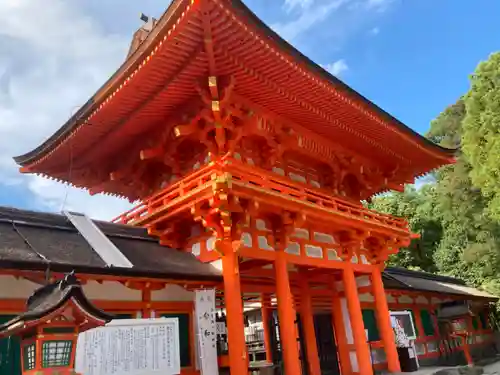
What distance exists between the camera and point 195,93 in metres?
9.57

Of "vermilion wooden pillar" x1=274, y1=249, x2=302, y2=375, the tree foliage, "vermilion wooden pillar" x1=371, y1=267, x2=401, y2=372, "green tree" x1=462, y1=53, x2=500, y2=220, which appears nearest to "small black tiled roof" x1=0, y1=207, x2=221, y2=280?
"vermilion wooden pillar" x1=274, y1=249, x2=302, y2=375

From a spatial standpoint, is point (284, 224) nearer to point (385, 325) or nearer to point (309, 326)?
point (309, 326)

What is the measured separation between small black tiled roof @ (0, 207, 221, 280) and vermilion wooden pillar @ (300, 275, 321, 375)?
471cm

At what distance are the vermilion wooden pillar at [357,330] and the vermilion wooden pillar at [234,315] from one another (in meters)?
4.52

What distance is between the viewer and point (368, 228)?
12.3 m

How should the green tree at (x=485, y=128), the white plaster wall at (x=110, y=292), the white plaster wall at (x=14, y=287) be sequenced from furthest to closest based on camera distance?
the green tree at (x=485, y=128)
the white plaster wall at (x=110, y=292)
the white plaster wall at (x=14, y=287)

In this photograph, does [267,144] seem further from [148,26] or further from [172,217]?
[148,26]

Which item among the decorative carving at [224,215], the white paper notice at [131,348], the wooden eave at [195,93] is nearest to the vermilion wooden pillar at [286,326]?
the decorative carving at [224,215]

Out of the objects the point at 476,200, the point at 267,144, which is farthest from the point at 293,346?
the point at 476,200

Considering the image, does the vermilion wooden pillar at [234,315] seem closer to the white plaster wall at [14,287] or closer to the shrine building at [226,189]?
the shrine building at [226,189]

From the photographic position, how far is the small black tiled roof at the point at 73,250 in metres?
6.91

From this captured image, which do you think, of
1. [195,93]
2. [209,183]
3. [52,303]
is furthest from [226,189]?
[52,303]

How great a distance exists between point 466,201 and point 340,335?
53.7 ft

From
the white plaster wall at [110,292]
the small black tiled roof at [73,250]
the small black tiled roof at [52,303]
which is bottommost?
the small black tiled roof at [52,303]
